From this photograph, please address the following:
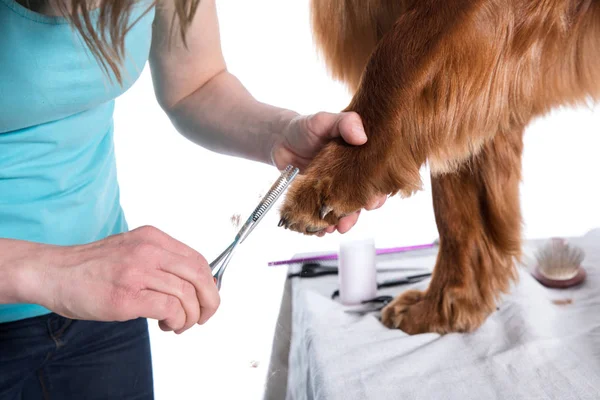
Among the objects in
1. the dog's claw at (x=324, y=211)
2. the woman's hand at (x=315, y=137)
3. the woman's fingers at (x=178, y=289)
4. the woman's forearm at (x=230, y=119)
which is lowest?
the woman's fingers at (x=178, y=289)

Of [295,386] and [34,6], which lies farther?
[295,386]

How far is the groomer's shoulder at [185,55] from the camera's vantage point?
39.5 inches

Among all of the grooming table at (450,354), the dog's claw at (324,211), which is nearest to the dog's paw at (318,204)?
the dog's claw at (324,211)

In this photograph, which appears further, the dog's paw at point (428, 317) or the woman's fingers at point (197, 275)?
the dog's paw at point (428, 317)

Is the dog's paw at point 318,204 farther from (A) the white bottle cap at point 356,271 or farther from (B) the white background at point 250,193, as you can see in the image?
(A) the white bottle cap at point 356,271

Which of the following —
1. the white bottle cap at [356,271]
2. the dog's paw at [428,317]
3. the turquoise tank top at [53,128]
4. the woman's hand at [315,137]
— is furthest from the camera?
the white bottle cap at [356,271]

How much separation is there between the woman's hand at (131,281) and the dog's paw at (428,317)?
654mm

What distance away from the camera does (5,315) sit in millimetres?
901

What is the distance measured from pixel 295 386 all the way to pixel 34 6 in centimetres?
66

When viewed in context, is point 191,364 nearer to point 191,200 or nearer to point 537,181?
point 191,200

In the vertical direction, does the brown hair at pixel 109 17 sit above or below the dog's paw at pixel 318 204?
above

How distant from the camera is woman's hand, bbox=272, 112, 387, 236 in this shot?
900 millimetres

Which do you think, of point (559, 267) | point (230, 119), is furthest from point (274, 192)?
point (559, 267)

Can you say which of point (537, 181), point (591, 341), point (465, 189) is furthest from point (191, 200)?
point (537, 181)
